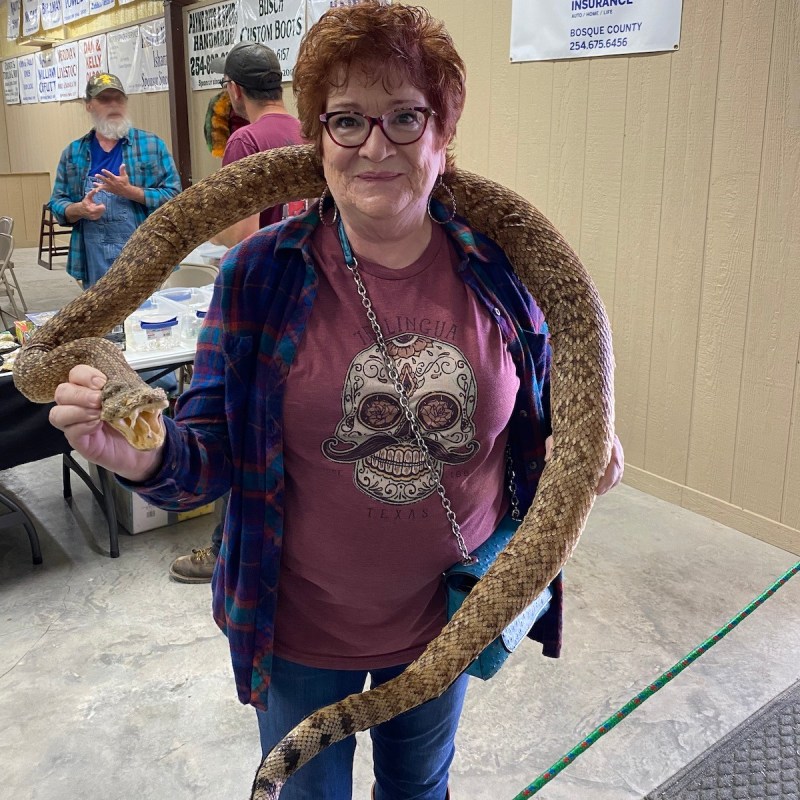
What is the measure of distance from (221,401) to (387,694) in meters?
0.51

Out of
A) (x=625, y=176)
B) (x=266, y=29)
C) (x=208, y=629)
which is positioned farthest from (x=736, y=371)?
(x=266, y=29)

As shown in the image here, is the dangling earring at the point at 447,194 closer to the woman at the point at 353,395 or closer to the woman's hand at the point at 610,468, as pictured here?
the woman at the point at 353,395

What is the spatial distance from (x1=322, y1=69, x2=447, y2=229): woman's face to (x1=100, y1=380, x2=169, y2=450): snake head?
1.34 ft

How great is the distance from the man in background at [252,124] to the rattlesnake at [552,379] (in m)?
1.47

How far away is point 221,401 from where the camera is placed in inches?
51.8

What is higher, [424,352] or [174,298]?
[424,352]

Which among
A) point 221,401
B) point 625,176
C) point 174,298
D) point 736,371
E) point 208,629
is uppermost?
point 625,176

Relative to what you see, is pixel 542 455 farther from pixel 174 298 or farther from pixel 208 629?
pixel 174 298

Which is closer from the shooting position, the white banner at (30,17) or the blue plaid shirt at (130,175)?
the blue plaid shirt at (130,175)

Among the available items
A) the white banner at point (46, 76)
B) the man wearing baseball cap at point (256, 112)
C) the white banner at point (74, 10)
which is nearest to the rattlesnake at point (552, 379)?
the man wearing baseball cap at point (256, 112)

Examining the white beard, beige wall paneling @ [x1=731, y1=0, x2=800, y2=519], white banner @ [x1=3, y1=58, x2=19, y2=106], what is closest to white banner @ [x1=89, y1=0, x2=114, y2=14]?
white banner @ [x1=3, y1=58, x2=19, y2=106]

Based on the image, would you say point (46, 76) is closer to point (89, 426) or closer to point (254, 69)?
point (254, 69)

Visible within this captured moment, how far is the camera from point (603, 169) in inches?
158

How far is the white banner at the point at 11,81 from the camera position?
541 inches
